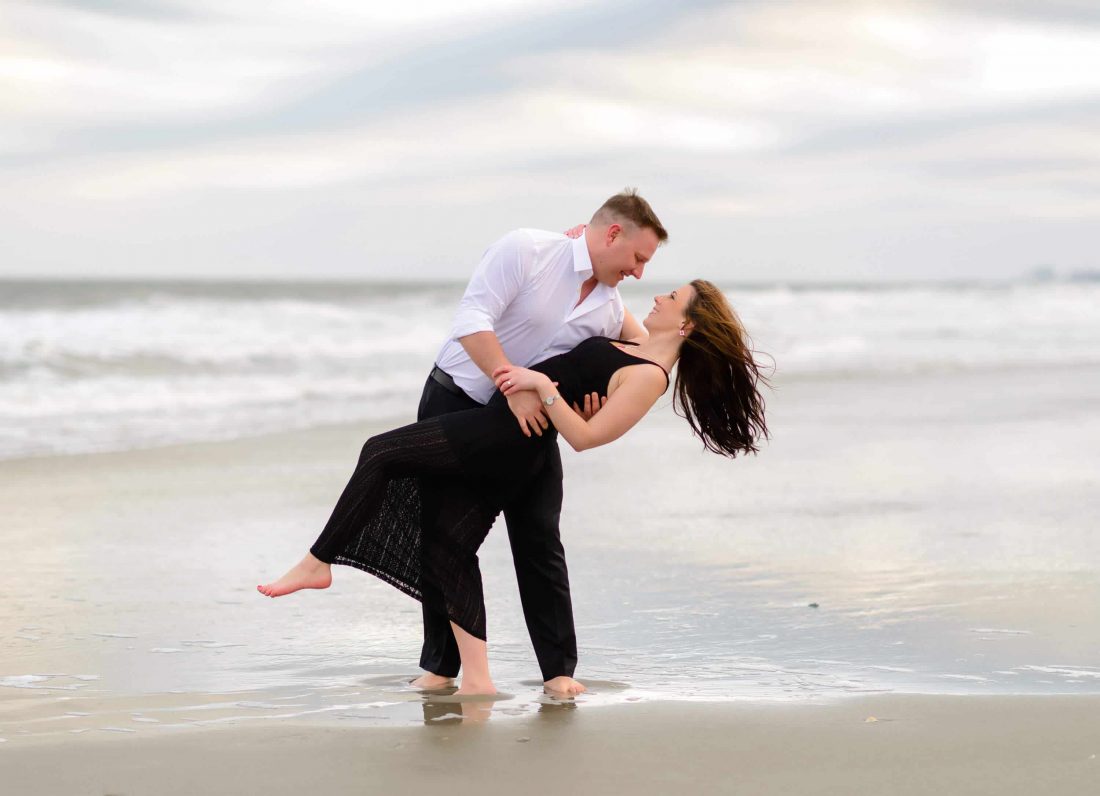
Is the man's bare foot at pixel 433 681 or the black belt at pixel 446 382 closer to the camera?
the man's bare foot at pixel 433 681

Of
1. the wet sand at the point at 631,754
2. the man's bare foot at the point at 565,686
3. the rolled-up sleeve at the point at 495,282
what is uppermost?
the rolled-up sleeve at the point at 495,282

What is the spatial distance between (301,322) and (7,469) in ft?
50.4

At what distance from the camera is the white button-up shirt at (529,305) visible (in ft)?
14.3

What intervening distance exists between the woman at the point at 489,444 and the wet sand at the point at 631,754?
604 mm

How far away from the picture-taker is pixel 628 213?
4.38 meters

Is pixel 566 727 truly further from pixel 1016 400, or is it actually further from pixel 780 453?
pixel 1016 400

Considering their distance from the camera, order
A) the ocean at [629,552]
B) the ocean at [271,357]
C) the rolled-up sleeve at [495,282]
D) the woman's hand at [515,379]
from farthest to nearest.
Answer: the ocean at [271,357] < the ocean at [629,552] < the rolled-up sleeve at [495,282] < the woman's hand at [515,379]

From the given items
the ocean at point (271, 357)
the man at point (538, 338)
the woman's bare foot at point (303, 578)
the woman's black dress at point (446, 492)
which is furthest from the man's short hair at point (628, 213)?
the ocean at point (271, 357)

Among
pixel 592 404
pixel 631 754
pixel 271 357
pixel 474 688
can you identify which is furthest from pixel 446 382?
pixel 271 357

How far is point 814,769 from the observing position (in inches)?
137

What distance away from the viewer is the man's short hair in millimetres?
4379

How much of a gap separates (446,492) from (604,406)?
62cm

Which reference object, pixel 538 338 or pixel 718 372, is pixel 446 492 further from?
pixel 718 372

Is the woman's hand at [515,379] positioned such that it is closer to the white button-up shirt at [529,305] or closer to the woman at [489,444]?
the woman at [489,444]
